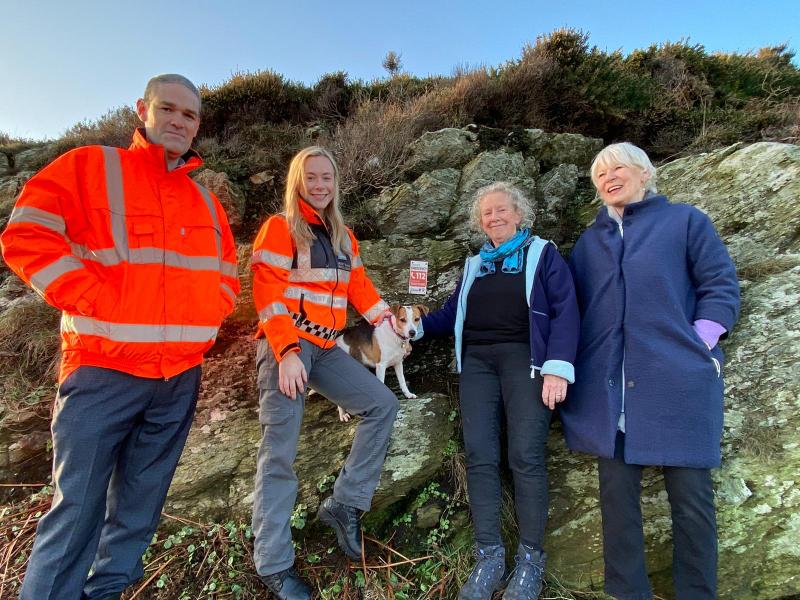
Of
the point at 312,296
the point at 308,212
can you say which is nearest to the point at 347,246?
the point at 308,212

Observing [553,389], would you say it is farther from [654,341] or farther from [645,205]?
[645,205]

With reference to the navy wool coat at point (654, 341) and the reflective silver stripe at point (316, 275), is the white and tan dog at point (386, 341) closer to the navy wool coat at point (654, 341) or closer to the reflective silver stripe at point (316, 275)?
the reflective silver stripe at point (316, 275)

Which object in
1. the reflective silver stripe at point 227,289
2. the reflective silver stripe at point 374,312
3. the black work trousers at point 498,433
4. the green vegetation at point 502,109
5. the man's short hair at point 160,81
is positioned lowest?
the black work trousers at point 498,433

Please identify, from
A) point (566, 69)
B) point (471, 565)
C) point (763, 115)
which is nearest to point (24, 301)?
point (471, 565)

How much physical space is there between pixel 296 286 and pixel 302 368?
2.00 feet

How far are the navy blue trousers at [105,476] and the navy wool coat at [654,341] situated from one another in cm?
258

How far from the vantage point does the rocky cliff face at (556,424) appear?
263 centimetres

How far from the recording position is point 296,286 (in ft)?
9.77

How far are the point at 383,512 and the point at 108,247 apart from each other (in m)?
2.55

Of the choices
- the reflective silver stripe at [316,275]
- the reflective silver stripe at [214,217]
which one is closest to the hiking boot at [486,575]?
the reflective silver stripe at [316,275]

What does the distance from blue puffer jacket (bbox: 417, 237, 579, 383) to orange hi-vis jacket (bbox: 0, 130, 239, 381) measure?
203 centimetres

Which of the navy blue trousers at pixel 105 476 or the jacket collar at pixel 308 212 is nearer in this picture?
the navy blue trousers at pixel 105 476

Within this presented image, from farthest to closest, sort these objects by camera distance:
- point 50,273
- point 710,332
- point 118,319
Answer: point 710,332, point 118,319, point 50,273

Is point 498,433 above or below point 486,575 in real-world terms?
above
